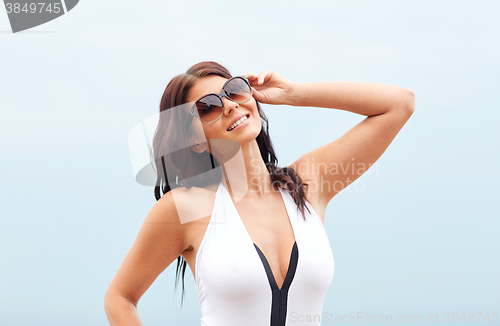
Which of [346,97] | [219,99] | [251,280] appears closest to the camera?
[251,280]

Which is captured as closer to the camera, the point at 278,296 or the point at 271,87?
the point at 278,296

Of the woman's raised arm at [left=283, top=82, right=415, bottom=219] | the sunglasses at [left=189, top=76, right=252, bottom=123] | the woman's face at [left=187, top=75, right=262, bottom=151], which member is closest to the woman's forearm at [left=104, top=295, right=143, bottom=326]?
the woman's face at [left=187, top=75, right=262, bottom=151]

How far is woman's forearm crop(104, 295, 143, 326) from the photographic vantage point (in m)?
2.56

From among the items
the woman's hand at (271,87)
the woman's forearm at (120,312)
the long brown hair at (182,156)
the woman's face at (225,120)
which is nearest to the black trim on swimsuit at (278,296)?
the long brown hair at (182,156)

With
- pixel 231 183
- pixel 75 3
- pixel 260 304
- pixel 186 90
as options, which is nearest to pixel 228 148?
pixel 231 183

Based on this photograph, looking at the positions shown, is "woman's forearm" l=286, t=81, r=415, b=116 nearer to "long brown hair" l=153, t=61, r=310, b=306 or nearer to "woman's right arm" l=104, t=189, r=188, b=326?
"long brown hair" l=153, t=61, r=310, b=306

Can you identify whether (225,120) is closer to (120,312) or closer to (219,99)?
(219,99)

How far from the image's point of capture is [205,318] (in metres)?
2.47

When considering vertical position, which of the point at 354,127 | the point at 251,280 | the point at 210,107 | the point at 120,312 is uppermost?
the point at 210,107

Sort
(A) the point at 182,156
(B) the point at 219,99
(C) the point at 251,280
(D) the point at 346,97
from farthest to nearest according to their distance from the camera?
1. (D) the point at 346,97
2. (A) the point at 182,156
3. (B) the point at 219,99
4. (C) the point at 251,280

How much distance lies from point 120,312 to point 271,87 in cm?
170

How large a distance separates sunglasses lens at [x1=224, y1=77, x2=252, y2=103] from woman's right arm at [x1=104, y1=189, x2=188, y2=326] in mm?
702

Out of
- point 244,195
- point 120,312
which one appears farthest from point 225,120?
point 120,312

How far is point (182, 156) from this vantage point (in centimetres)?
271
